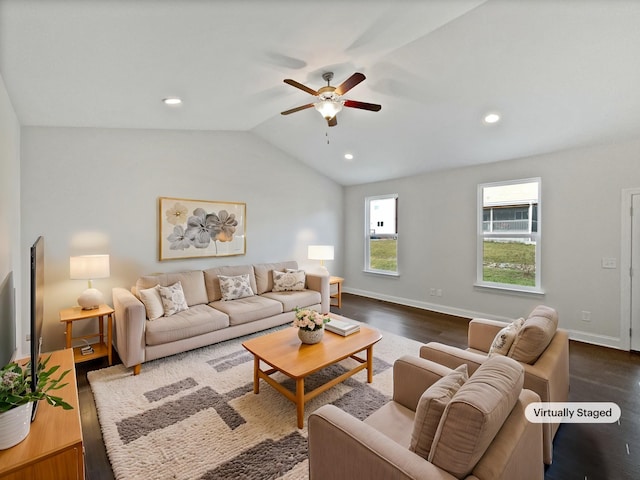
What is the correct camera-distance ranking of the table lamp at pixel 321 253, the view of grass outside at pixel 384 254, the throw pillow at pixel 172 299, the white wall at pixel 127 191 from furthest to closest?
the view of grass outside at pixel 384 254 < the table lamp at pixel 321 253 < the throw pillow at pixel 172 299 < the white wall at pixel 127 191

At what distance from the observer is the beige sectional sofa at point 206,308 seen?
2.81 m

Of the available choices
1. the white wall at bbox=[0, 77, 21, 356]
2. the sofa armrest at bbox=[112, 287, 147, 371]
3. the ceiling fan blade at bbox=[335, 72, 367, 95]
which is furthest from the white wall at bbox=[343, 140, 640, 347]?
the white wall at bbox=[0, 77, 21, 356]

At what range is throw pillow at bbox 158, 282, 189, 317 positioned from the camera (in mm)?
3240

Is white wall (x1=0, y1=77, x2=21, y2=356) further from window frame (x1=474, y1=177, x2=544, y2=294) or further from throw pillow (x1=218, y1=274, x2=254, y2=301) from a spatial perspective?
window frame (x1=474, y1=177, x2=544, y2=294)

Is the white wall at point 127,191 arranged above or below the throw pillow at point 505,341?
above

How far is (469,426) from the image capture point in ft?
3.19

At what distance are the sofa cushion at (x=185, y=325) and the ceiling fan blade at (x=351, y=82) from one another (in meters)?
2.67

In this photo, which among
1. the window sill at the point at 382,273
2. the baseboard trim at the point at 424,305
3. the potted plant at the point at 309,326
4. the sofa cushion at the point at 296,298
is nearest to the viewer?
the potted plant at the point at 309,326

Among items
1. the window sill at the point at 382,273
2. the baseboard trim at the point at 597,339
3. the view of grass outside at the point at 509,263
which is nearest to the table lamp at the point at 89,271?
the window sill at the point at 382,273

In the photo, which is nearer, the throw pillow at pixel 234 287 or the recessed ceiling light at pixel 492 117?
the recessed ceiling light at pixel 492 117

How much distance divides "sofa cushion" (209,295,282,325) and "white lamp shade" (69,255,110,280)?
1.24m

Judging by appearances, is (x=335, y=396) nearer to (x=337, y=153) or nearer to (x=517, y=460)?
(x=517, y=460)

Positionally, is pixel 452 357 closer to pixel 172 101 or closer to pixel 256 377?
pixel 256 377

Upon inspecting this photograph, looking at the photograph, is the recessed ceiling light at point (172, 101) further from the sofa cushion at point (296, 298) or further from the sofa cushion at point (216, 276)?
the sofa cushion at point (296, 298)
